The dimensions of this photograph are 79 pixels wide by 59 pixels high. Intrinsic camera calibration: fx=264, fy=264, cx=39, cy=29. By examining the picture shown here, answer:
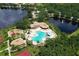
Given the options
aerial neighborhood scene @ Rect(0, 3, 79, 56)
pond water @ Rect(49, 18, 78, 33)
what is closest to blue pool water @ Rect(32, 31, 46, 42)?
aerial neighborhood scene @ Rect(0, 3, 79, 56)

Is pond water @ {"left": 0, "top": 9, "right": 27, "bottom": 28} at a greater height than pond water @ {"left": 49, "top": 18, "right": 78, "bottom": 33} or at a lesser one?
greater

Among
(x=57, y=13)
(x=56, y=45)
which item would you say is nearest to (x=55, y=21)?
(x=57, y=13)

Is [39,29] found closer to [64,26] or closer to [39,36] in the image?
[39,36]

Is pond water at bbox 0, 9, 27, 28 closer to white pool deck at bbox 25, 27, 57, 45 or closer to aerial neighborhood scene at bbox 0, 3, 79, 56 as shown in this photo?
aerial neighborhood scene at bbox 0, 3, 79, 56

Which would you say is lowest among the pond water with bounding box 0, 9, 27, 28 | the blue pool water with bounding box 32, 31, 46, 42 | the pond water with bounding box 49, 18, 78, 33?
the blue pool water with bounding box 32, 31, 46, 42

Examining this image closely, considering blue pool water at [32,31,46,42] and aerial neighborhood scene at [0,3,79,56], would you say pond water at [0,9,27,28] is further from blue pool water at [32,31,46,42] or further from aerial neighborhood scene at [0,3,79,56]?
blue pool water at [32,31,46,42]

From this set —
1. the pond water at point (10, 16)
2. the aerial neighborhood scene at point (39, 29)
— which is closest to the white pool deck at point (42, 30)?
the aerial neighborhood scene at point (39, 29)

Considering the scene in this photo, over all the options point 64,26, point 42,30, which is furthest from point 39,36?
point 64,26

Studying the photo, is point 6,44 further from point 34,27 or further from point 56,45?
point 56,45
